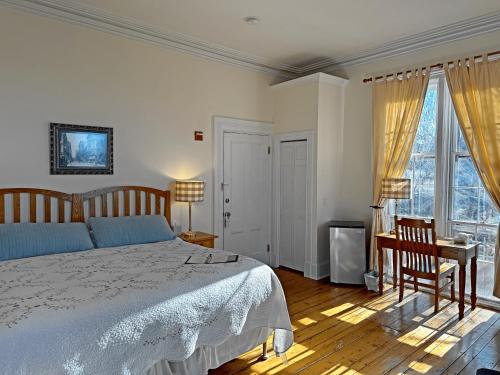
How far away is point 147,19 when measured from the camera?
149 inches

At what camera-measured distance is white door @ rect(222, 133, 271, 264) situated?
4938 millimetres

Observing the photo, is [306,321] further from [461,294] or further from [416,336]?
[461,294]

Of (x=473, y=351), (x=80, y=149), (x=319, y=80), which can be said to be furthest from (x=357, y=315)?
(x=80, y=149)

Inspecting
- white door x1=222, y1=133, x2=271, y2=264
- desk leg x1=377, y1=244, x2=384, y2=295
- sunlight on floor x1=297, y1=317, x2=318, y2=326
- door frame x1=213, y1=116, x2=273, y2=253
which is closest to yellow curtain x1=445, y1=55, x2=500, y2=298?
desk leg x1=377, y1=244, x2=384, y2=295

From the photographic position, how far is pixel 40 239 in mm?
3104

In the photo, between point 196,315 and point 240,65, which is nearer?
point 196,315

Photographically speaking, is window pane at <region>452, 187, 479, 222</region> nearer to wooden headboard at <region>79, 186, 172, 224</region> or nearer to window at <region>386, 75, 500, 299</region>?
window at <region>386, 75, 500, 299</region>

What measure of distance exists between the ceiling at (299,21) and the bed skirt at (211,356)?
9.47ft

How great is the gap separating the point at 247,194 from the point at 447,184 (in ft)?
8.11

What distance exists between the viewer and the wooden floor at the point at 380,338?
107 inches

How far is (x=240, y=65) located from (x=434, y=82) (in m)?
2.39

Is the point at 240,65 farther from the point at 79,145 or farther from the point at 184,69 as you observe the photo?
the point at 79,145

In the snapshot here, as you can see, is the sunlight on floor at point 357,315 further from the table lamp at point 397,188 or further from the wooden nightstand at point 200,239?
the wooden nightstand at point 200,239

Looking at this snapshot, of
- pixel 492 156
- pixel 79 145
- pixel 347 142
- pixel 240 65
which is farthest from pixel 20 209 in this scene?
pixel 492 156
